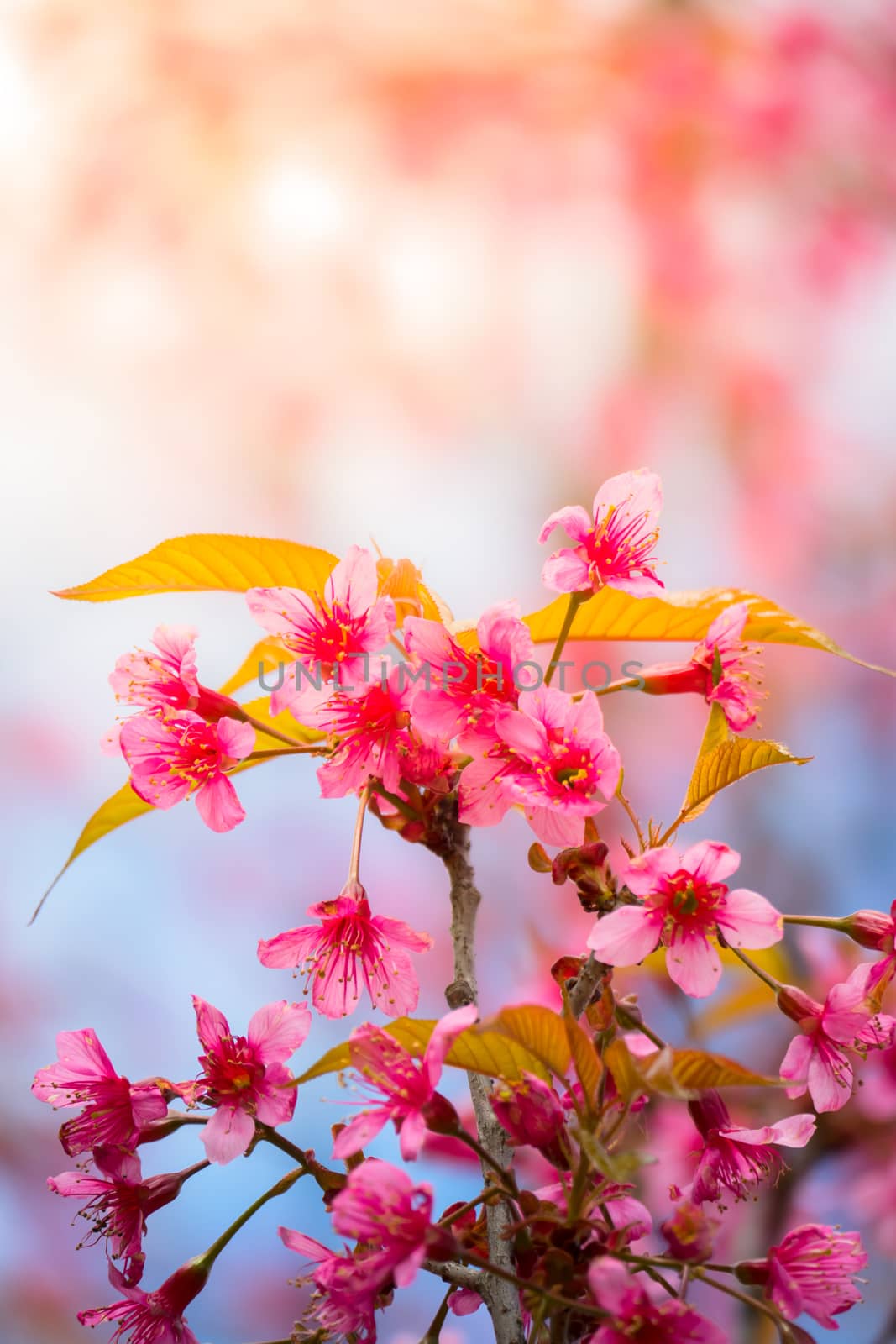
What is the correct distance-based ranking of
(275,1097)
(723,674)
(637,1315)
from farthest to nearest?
(723,674) → (275,1097) → (637,1315)

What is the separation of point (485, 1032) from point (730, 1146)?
163 millimetres

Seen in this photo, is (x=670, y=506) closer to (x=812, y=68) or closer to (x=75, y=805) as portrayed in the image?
(x=812, y=68)

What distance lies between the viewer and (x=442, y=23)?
76.2 inches

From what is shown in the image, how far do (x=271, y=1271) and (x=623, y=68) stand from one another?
1949 millimetres

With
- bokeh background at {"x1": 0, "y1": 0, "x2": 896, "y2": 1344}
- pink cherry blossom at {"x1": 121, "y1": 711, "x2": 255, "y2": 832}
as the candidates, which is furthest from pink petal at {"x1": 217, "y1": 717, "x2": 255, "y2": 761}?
bokeh background at {"x1": 0, "y1": 0, "x2": 896, "y2": 1344}

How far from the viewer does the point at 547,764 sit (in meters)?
0.47

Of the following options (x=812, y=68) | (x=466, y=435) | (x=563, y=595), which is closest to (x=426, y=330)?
(x=466, y=435)

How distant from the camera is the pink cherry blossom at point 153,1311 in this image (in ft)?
1.58

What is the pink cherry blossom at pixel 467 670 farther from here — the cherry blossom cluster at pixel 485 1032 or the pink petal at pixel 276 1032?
the pink petal at pixel 276 1032

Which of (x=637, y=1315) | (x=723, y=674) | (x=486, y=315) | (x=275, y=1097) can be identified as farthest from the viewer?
(x=486, y=315)

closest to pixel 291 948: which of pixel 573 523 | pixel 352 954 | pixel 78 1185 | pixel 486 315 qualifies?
pixel 352 954

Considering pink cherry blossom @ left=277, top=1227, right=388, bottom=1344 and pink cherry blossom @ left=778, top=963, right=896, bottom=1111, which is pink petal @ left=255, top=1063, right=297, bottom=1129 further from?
pink cherry blossom @ left=778, top=963, right=896, bottom=1111

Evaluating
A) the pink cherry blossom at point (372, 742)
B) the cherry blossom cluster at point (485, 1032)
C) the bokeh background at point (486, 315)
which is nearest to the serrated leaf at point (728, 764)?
the cherry blossom cluster at point (485, 1032)

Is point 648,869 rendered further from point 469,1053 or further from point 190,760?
point 190,760
